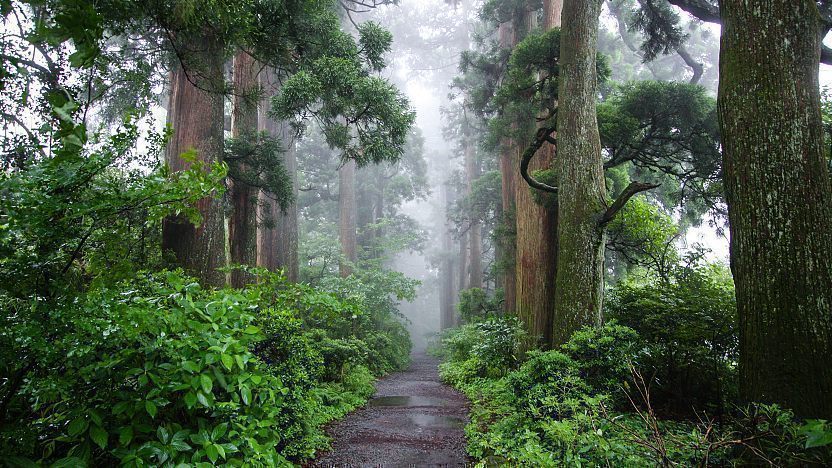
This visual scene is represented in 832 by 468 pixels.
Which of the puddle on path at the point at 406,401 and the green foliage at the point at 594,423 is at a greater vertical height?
the green foliage at the point at 594,423

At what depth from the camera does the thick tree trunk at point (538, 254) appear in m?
7.53

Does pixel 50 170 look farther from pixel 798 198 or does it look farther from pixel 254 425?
pixel 798 198

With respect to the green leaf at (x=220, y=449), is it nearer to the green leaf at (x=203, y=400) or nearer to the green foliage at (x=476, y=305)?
the green leaf at (x=203, y=400)

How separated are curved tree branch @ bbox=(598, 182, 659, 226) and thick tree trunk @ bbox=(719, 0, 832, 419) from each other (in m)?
1.38

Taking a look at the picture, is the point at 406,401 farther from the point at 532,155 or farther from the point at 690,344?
the point at 532,155

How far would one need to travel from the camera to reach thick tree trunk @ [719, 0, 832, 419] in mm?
3074

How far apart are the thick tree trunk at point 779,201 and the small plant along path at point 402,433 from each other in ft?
9.49

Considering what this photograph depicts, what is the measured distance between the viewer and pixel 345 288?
1203 centimetres

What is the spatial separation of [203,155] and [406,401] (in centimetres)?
533

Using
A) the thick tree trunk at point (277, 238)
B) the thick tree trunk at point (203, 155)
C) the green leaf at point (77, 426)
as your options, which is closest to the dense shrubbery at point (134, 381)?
the green leaf at point (77, 426)

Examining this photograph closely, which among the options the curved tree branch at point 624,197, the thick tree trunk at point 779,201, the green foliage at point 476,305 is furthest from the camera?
the green foliage at point 476,305

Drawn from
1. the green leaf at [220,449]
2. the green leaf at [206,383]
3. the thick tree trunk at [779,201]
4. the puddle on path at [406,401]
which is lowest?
the puddle on path at [406,401]

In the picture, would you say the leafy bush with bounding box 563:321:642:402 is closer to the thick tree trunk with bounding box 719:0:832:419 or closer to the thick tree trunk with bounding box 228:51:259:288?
the thick tree trunk with bounding box 719:0:832:419

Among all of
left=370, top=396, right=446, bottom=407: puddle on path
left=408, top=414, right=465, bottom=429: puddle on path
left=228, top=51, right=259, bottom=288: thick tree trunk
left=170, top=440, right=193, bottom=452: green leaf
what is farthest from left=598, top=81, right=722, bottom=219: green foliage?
left=170, top=440, right=193, bottom=452: green leaf
